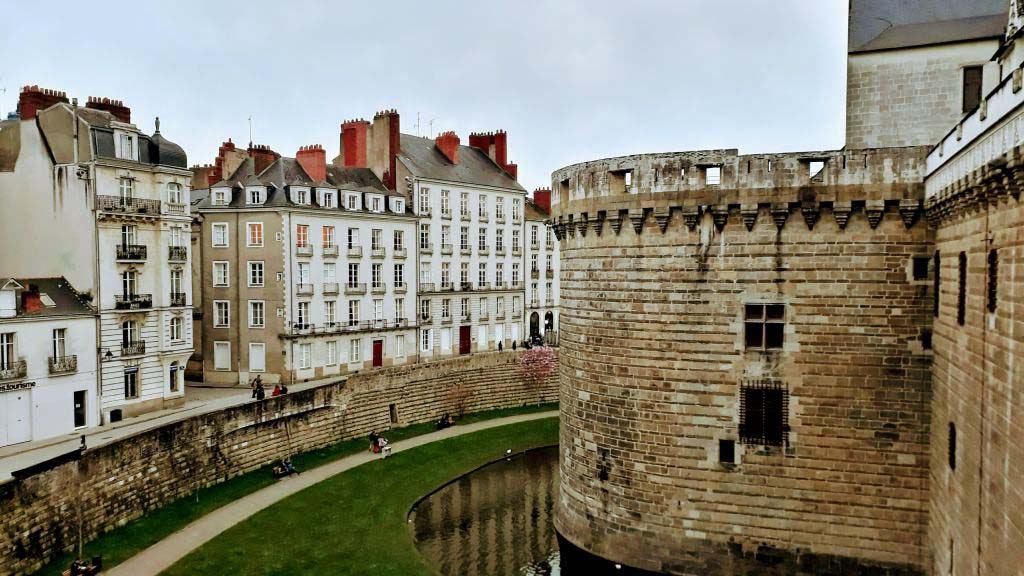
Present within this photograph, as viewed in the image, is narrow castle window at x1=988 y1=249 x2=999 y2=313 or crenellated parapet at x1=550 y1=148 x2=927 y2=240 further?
crenellated parapet at x1=550 y1=148 x2=927 y2=240

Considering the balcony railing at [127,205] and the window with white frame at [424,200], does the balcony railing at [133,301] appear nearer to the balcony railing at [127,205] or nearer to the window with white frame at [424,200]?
the balcony railing at [127,205]

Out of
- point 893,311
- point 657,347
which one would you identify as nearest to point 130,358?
point 657,347

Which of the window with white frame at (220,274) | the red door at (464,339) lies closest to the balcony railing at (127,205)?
the window with white frame at (220,274)

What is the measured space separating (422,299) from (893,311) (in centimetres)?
3115

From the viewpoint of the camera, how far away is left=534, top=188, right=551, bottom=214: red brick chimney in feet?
178

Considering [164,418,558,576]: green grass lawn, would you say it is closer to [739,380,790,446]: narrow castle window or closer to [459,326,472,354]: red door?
[739,380,790,446]: narrow castle window

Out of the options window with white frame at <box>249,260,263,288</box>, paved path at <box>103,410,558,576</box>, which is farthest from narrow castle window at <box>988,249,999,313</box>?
window with white frame at <box>249,260,263,288</box>

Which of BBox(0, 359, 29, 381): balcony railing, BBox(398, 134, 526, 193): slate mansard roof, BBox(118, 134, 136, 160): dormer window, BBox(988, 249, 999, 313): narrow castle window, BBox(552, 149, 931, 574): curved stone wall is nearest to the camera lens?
BBox(988, 249, 999, 313): narrow castle window

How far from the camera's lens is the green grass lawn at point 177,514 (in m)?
20.1

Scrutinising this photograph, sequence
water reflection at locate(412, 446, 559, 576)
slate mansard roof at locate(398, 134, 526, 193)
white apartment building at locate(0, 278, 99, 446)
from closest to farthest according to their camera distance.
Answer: water reflection at locate(412, 446, 559, 576)
white apartment building at locate(0, 278, 99, 446)
slate mansard roof at locate(398, 134, 526, 193)

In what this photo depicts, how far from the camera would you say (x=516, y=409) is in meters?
40.0

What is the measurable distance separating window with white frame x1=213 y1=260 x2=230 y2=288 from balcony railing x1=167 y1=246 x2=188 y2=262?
267 inches

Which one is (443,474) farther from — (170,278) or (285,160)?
(285,160)

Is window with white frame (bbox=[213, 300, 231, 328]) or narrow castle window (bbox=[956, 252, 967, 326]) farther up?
narrow castle window (bbox=[956, 252, 967, 326])
